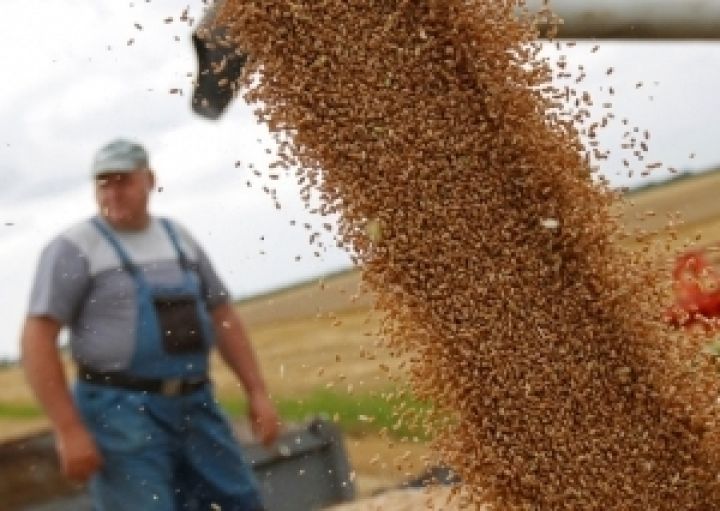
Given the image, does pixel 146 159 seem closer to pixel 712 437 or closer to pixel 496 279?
pixel 496 279

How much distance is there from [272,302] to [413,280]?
24 centimetres

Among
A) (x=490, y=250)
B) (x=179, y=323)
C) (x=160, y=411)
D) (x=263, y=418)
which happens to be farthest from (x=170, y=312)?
(x=490, y=250)

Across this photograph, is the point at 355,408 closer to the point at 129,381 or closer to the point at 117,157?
the point at 129,381

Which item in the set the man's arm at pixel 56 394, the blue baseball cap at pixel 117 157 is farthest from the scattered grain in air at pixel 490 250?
the man's arm at pixel 56 394

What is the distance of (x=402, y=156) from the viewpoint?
1.48 meters

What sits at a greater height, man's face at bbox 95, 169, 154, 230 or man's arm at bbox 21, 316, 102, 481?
man's face at bbox 95, 169, 154, 230

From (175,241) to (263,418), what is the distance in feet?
1.07

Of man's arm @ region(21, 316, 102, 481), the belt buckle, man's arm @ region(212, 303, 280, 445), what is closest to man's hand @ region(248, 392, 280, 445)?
man's arm @ region(212, 303, 280, 445)

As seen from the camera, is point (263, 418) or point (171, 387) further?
point (263, 418)

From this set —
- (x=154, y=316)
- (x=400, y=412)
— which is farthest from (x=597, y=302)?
(x=154, y=316)

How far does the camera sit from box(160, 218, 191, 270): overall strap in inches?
62.7

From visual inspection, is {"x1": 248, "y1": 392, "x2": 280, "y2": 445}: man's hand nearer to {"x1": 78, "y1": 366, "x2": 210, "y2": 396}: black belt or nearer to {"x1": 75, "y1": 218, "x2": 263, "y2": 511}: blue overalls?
{"x1": 75, "y1": 218, "x2": 263, "y2": 511}: blue overalls

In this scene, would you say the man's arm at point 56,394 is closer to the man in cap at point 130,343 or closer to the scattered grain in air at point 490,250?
the man in cap at point 130,343

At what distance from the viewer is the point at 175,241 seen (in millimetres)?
1599
